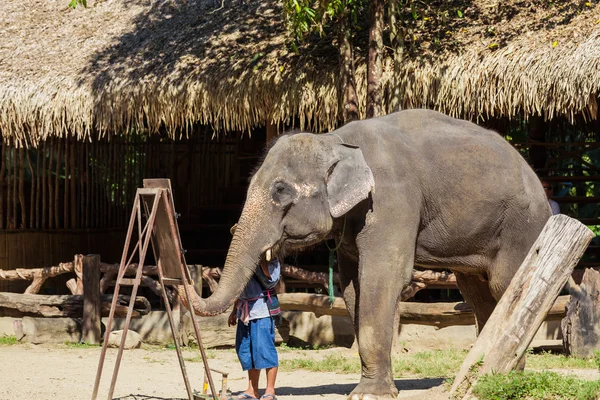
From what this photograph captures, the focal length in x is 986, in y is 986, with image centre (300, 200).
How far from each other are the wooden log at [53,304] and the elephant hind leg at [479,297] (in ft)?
14.4

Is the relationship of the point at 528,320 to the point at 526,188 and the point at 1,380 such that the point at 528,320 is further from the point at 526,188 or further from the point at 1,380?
the point at 1,380

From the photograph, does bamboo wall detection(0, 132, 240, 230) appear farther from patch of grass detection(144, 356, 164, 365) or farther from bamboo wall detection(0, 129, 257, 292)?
patch of grass detection(144, 356, 164, 365)

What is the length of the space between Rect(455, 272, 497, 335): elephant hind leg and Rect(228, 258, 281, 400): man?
A: 163 cm

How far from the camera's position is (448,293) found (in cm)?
1223

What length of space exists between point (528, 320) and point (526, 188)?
1326mm

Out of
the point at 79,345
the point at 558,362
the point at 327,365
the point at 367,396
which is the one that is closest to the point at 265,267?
the point at 367,396

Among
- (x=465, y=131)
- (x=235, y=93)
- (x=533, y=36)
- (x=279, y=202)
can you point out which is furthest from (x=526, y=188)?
(x=235, y=93)

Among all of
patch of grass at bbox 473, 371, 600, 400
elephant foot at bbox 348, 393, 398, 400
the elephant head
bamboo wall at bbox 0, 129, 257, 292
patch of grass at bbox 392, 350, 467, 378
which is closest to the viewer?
patch of grass at bbox 473, 371, 600, 400

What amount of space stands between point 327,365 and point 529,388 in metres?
3.38

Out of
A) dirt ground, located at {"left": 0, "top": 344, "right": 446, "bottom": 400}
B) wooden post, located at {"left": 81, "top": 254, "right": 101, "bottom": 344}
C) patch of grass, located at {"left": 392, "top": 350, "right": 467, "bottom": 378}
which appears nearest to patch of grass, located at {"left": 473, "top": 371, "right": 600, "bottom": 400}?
dirt ground, located at {"left": 0, "top": 344, "right": 446, "bottom": 400}

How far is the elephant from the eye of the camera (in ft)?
19.7

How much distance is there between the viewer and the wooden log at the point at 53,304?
10.6 meters

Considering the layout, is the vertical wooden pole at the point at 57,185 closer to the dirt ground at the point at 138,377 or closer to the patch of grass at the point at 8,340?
the patch of grass at the point at 8,340

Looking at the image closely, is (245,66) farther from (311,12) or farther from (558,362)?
(558,362)
